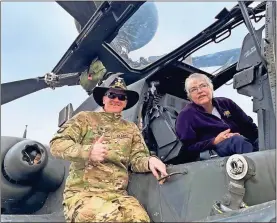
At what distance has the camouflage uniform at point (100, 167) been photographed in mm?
3158

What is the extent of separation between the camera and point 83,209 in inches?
123

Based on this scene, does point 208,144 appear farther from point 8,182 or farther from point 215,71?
point 8,182

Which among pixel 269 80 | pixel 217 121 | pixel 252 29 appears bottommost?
pixel 217 121

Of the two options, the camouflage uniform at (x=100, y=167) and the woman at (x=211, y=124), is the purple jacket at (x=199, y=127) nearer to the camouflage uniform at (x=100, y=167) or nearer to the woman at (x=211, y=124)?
the woman at (x=211, y=124)

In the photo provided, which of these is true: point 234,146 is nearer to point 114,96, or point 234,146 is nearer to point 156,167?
point 156,167

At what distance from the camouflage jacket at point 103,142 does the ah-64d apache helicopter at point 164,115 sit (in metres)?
0.17

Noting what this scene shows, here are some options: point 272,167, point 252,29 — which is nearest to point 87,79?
point 252,29

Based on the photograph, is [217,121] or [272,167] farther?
[217,121]

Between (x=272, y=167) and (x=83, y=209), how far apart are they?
1180mm

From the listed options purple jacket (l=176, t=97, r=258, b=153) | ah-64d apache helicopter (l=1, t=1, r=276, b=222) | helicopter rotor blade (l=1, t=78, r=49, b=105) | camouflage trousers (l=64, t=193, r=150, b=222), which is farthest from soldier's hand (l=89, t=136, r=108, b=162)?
helicopter rotor blade (l=1, t=78, r=49, b=105)

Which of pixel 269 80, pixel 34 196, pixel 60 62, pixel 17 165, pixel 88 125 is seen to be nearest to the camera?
pixel 269 80

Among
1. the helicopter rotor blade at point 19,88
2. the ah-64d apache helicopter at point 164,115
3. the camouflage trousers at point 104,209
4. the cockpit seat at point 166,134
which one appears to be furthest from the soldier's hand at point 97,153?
the helicopter rotor blade at point 19,88

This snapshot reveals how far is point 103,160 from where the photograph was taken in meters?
3.39

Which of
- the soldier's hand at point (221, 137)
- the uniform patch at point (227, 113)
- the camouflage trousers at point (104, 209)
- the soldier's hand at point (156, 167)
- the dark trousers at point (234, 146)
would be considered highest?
the uniform patch at point (227, 113)
